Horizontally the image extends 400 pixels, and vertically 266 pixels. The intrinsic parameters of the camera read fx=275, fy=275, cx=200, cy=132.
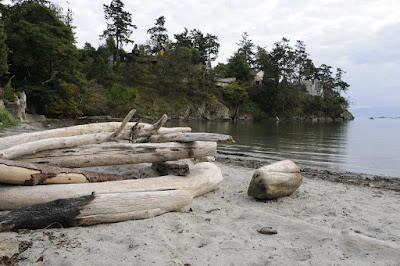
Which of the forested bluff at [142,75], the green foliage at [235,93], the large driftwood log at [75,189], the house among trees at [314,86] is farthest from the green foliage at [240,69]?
the large driftwood log at [75,189]

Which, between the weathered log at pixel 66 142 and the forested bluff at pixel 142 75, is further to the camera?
the forested bluff at pixel 142 75

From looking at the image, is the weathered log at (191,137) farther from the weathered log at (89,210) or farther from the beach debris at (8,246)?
the beach debris at (8,246)

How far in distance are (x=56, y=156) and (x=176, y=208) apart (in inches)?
86.6

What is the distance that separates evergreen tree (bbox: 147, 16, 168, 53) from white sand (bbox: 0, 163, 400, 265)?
214 ft

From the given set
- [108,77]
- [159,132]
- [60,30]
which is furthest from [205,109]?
[159,132]

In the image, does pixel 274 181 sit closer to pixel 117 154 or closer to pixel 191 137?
pixel 191 137

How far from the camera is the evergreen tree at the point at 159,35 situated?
6544 cm

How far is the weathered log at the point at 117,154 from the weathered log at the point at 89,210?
1.03m

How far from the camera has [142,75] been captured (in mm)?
54406

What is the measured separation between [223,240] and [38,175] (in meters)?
2.81

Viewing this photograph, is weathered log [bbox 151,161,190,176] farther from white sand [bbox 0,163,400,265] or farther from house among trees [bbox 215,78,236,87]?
house among trees [bbox 215,78,236,87]

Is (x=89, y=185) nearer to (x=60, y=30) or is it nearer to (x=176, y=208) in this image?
(x=176, y=208)

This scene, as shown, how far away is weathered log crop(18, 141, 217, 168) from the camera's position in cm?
462

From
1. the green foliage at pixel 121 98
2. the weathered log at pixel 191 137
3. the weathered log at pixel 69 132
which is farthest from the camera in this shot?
the green foliage at pixel 121 98
